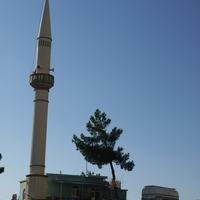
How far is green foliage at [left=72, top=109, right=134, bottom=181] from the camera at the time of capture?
217ft

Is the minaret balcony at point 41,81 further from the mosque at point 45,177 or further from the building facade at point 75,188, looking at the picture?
the building facade at point 75,188

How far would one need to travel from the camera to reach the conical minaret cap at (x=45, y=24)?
6003 cm

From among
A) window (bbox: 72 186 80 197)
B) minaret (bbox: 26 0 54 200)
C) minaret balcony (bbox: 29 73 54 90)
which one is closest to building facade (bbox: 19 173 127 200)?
window (bbox: 72 186 80 197)

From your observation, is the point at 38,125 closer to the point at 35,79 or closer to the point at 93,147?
the point at 35,79

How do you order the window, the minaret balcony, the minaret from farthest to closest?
the window → the minaret balcony → the minaret

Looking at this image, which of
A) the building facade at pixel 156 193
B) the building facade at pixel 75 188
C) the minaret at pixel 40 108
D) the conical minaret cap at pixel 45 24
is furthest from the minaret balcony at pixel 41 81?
the building facade at pixel 156 193

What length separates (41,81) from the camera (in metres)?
58.2

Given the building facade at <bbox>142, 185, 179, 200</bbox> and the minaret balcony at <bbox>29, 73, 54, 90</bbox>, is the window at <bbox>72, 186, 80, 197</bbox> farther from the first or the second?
the minaret balcony at <bbox>29, 73, 54, 90</bbox>

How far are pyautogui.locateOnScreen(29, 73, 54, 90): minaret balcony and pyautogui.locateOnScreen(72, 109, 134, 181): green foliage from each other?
11.7 meters

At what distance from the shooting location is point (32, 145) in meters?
57.1

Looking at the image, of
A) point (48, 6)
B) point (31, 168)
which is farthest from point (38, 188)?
point (48, 6)

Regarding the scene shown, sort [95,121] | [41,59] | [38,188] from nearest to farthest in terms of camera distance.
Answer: [38,188], [41,59], [95,121]

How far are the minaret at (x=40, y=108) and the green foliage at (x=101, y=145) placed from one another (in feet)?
35.1

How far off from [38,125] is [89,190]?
43.7 feet
